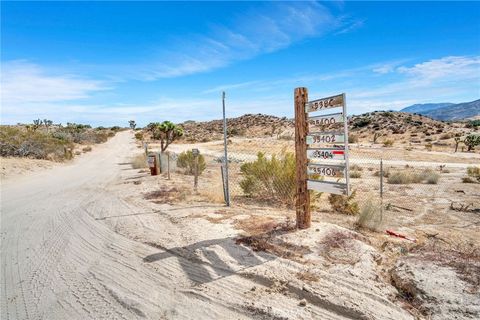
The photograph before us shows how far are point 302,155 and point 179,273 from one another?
3.19 meters

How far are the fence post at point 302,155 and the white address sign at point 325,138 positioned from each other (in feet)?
0.47

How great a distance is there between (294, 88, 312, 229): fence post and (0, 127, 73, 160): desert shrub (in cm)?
2280

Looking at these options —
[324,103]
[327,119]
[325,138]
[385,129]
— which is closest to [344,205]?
[325,138]

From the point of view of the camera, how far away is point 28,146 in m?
24.7

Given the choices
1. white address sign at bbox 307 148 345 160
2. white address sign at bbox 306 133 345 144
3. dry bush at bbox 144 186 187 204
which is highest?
white address sign at bbox 306 133 345 144

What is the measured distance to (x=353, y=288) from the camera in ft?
15.6

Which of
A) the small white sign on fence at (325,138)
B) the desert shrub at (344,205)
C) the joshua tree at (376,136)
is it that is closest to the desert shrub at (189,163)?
the desert shrub at (344,205)

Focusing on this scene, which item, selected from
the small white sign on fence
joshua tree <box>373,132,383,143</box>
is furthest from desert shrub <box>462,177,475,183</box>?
joshua tree <box>373,132,383,143</box>

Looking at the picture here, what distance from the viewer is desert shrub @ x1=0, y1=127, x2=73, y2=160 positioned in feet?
76.9

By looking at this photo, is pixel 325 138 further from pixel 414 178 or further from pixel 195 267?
pixel 414 178

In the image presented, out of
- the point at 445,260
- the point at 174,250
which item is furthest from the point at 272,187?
the point at 445,260

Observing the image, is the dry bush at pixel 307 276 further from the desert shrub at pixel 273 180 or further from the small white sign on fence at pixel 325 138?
the desert shrub at pixel 273 180

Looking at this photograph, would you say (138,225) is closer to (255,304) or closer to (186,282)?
(186,282)

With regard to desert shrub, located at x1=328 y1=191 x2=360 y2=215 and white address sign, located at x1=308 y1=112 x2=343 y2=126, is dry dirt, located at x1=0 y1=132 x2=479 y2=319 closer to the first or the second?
desert shrub, located at x1=328 y1=191 x2=360 y2=215
